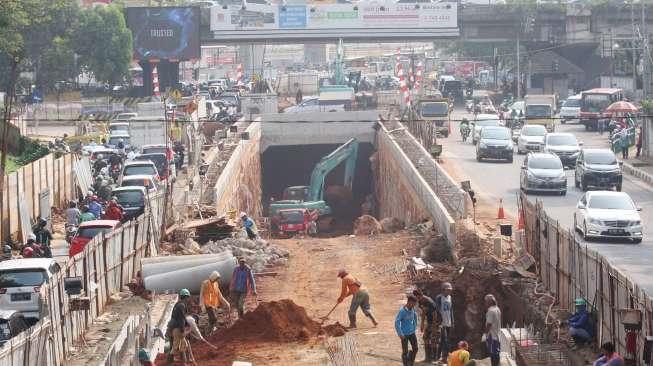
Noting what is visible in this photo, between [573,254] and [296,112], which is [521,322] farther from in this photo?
[296,112]

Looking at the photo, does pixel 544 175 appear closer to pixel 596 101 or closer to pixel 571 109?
pixel 596 101

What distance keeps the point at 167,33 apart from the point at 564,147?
4897cm

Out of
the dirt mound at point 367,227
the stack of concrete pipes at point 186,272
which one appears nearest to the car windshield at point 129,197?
the dirt mound at point 367,227

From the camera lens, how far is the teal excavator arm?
64.3m

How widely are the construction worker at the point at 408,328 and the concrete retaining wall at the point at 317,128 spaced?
50.6 metres

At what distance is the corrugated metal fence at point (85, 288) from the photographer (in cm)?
1942

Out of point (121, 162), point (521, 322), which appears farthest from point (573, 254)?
point (121, 162)

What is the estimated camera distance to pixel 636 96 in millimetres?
75875

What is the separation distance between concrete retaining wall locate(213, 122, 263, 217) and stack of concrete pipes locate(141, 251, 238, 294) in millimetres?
13388

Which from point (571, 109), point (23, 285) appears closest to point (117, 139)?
point (571, 109)

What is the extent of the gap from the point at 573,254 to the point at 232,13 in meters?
76.2

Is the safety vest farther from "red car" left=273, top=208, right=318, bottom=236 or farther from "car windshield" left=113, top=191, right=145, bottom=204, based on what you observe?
"red car" left=273, top=208, right=318, bottom=236

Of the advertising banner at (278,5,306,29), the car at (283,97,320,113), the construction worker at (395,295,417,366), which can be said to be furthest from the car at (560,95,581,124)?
the construction worker at (395,295,417,366)

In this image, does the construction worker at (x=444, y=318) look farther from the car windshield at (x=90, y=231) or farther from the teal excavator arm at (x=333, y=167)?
the teal excavator arm at (x=333, y=167)
